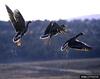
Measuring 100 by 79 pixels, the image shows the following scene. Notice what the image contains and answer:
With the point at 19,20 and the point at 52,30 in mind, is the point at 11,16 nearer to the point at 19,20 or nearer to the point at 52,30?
the point at 19,20

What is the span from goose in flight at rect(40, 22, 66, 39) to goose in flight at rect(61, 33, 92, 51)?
13cm

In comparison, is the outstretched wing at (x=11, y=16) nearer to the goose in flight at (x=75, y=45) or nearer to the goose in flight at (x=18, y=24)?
the goose in flight at (x=18, y=24)

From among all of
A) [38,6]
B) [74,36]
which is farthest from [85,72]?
[38,6]

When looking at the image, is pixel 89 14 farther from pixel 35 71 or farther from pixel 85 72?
pixel 35 71

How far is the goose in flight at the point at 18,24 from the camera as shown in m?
3.01

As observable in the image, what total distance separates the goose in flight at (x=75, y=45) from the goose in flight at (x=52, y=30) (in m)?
0.13

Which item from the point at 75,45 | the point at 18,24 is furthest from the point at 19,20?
the point at 75,45

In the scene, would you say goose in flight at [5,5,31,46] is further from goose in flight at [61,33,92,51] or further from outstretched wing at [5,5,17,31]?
goose in flight at [61,33,92,51]

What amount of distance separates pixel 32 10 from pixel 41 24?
18cm

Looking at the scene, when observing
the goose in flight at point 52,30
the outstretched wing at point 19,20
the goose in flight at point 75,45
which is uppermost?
the outstretched wing at point 19,20

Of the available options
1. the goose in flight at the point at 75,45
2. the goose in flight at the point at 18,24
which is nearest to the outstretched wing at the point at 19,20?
the goose in flight at the point at 18,24

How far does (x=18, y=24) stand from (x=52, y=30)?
1.16 feet

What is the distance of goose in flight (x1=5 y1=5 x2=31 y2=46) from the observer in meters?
3.01

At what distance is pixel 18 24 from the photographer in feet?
9.98
